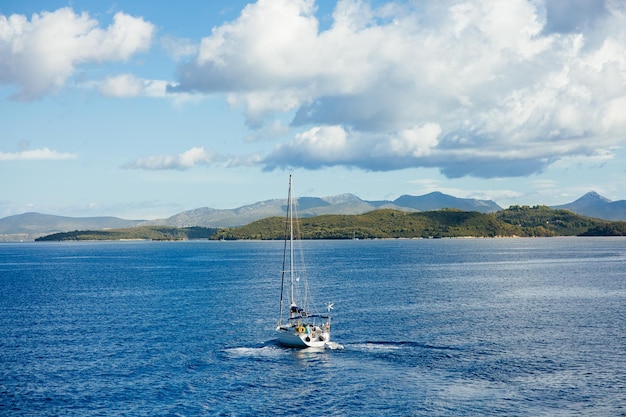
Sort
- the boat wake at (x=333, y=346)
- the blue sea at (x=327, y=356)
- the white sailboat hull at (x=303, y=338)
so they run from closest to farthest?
the blue sea at (x=327, y=356), the boat wake at (x=333, y=346), the white sailboat hull at (x=303, y=338)

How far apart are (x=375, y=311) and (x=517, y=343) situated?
33514 mm

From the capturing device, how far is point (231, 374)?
71.1m

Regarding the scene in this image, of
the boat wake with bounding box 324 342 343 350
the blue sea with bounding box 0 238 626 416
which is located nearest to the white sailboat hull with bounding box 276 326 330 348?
the boat wake with bounding box 324 342 343 350

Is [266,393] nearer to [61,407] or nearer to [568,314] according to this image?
[61,407]

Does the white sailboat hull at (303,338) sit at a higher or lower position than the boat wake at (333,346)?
higher

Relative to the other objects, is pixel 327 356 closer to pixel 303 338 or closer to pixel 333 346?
pixel 333 346

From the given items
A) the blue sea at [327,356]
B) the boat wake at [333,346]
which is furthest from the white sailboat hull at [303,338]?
the blue sea at [327,356]

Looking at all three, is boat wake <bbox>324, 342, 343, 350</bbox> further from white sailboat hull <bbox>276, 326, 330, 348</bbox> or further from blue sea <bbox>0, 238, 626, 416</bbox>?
blue sea <bbox>0, 238, 626, 416</bbox>

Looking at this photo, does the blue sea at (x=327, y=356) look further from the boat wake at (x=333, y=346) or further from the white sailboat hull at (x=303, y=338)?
the white sailboat hull at (x=303, y=338)

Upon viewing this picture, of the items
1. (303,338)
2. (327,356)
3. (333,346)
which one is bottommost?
(327,356)

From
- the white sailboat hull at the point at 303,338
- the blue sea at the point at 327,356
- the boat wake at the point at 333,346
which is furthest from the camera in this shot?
the white sailboat hull at the point at 303,338

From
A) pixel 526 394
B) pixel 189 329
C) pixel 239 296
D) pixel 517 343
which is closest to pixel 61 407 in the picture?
pixel 189 329

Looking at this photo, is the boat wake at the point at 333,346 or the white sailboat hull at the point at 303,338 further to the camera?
the white sailboat hull at the point at 303,338

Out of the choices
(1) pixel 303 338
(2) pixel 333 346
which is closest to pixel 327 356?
(2) pixel 333 346
